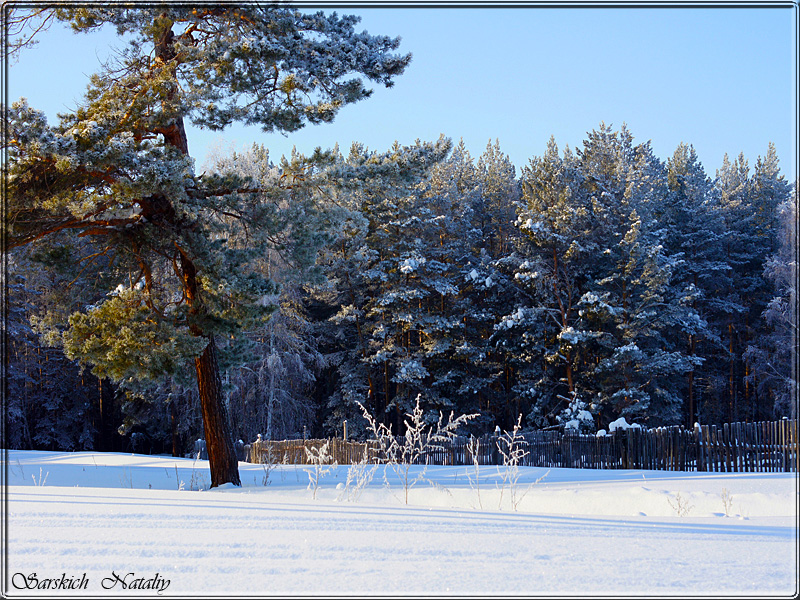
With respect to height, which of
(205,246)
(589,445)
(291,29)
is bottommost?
(589,445)

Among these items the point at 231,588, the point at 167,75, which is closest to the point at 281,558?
the point at 231,588

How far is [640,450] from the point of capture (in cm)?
1758

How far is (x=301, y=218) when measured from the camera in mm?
10484

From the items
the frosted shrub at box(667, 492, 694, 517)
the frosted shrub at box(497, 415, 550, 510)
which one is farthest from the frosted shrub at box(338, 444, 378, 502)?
the frosted shrub at box(667, 492, 694, 517)

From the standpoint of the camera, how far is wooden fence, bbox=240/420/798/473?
14727 millimetres

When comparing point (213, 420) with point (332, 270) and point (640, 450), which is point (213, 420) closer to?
point (640, 450)

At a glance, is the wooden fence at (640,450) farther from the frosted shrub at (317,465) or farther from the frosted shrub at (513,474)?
the frosted shrub at (317,465)

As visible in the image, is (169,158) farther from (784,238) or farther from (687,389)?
(687,389)

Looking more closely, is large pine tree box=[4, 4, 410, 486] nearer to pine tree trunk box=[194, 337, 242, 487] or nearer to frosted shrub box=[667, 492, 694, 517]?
pine tree trunk box=[194, 337, 242, 487]

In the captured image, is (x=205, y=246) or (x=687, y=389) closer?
(x=205, y=246)

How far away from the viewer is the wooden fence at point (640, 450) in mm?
14727

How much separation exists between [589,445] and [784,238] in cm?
1538

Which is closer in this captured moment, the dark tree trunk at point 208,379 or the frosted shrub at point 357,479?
the frosted shrub at point 357,479

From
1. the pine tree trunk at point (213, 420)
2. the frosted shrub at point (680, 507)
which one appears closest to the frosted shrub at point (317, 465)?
the pine tree trunk at point (213, 420)
